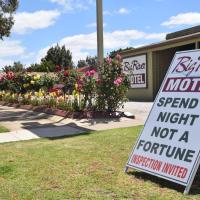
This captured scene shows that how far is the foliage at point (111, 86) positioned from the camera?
13117 millimetres

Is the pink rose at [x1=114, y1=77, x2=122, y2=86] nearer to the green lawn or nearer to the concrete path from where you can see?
the concrete path

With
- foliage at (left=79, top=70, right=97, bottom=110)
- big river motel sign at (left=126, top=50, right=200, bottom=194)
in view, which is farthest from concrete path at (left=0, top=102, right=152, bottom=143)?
big river motel sign at (left=126, top=50, right=200, bottom=194)

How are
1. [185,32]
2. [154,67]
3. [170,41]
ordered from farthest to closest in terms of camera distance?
[185,32] → [154,67] → [170,41]

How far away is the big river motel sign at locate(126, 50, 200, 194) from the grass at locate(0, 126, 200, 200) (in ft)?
0.69

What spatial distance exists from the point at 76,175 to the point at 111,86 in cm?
732

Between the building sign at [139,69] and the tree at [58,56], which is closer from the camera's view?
the building sign at [139,69]

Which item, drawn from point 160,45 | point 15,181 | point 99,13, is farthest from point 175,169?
point 160,45

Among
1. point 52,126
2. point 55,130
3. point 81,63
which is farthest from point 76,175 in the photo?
point 81,63

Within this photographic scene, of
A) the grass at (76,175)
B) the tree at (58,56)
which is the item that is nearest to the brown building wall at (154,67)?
the grass at (76,175)

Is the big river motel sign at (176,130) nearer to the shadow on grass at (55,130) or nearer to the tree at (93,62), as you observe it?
the shadow on grass at (55,130)

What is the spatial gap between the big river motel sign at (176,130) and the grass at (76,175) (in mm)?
211

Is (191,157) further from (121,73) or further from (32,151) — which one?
(121,73)

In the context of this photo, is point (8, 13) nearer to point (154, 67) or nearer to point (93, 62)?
point (154, 67)

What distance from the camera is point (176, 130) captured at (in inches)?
217
